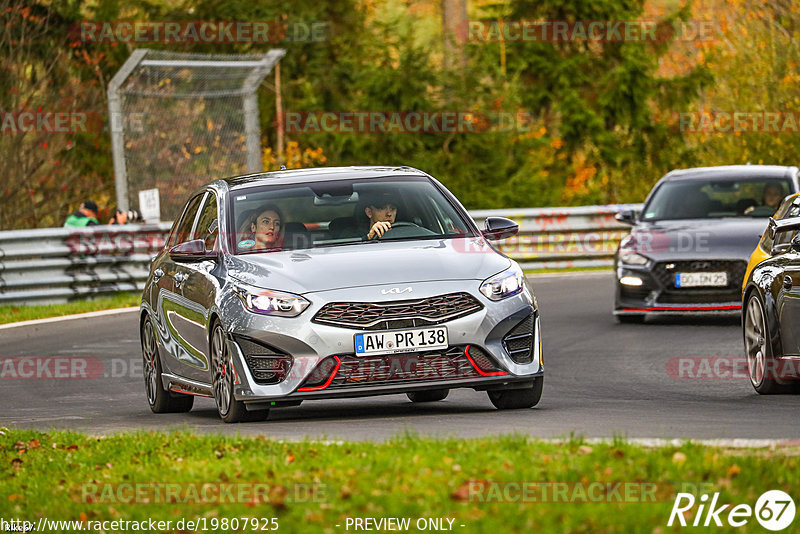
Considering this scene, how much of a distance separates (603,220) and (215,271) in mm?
18890

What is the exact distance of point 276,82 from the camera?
126ft

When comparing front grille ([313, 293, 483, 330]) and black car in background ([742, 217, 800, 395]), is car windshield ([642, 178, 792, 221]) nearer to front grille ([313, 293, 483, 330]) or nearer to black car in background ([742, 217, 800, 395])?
black car in background ([742, 217, 800, 395])

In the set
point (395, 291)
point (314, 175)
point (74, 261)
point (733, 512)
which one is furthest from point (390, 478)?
point (74, 261)

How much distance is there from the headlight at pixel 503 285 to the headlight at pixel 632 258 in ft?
25.9

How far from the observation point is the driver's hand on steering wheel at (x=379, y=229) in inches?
425

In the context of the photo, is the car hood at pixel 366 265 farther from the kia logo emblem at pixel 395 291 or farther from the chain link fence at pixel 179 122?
the chain link fence at pixel 179 122

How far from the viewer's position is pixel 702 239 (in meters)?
17.8

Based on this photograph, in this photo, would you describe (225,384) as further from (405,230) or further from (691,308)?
(691,308)

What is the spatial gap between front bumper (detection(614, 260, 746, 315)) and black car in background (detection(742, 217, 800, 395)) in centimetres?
570

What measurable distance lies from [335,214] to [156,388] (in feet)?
7.15

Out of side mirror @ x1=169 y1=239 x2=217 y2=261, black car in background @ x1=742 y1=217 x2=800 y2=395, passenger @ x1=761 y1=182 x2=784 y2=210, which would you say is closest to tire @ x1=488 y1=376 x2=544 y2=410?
black car in background @ x1=742 y1=217 x2=800 y2=395

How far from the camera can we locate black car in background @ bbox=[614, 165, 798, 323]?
1755 centimetres

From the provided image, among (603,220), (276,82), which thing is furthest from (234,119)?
(276,82)

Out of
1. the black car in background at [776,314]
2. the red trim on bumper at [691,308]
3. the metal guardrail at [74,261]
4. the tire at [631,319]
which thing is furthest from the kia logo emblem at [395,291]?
the metal guardrail at [74,261]
